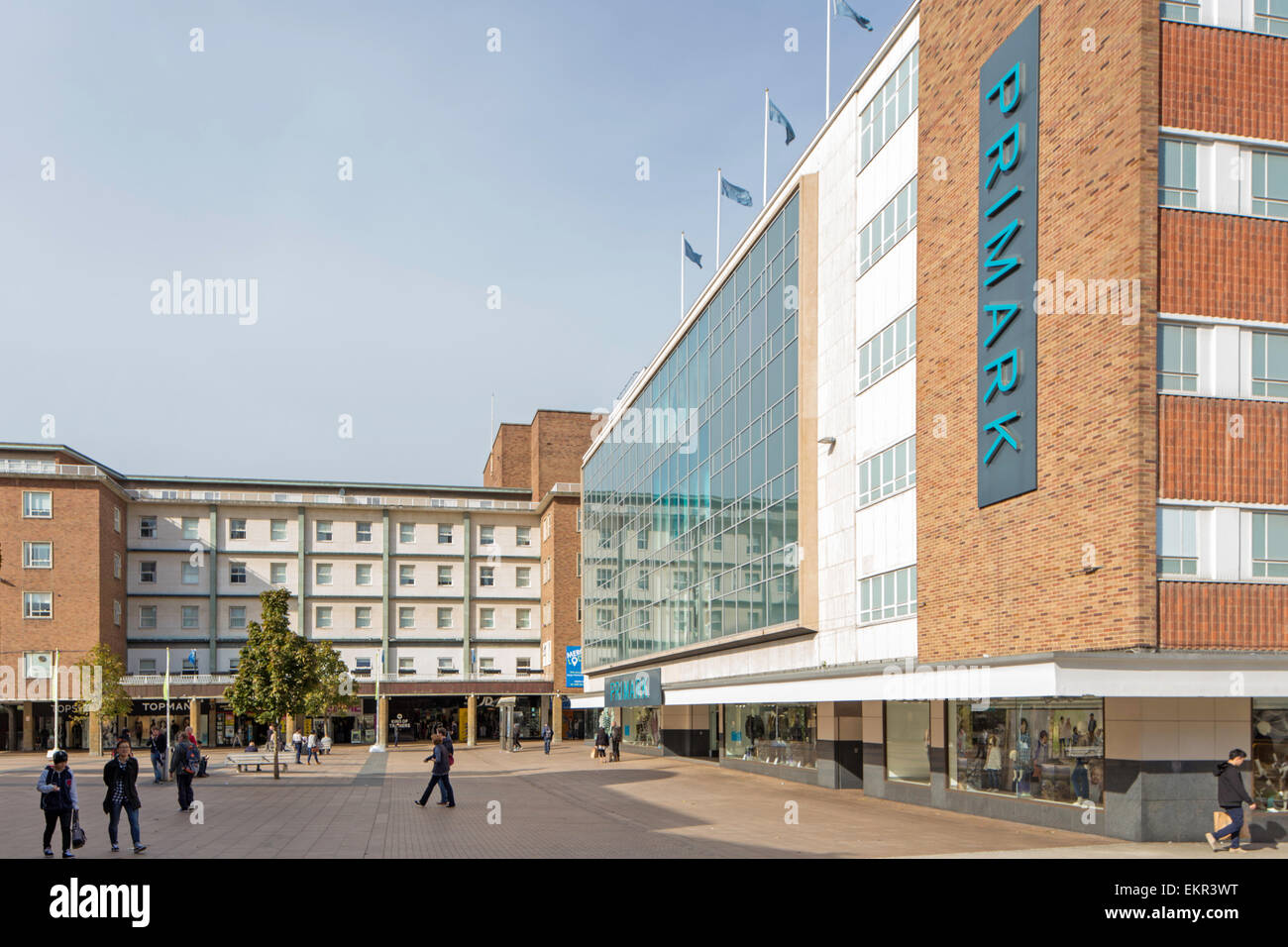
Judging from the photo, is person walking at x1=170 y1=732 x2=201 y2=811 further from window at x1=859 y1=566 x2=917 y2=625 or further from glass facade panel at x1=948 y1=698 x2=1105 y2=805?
glass facade panel at x1=948 y1=698 x2=1105 y2=805

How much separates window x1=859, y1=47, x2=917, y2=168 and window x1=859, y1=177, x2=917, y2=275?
1789 mm

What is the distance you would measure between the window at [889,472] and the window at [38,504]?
182 ft

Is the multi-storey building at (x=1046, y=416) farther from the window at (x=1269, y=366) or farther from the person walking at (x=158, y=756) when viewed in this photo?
the person walking at (x=158, y=756)

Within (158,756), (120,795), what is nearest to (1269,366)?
(120,795)

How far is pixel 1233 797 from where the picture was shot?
19047 millimetres

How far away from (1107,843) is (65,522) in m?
64.8

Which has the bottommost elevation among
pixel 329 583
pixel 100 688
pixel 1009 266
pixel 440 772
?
pixel 100 688

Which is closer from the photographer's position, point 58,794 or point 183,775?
point 58,794

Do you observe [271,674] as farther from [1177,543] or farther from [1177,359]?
[1177,359]

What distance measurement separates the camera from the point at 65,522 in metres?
70.5

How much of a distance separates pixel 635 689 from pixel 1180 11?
40751 mm

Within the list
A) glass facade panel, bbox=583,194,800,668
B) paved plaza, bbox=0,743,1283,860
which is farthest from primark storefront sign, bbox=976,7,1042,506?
glass facade panel, bbox=583,194,800,668

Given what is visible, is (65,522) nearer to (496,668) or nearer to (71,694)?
(71,694)

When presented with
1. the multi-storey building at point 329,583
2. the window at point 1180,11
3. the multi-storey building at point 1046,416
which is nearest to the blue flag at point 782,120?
the multi-storey building at point 1046,416
